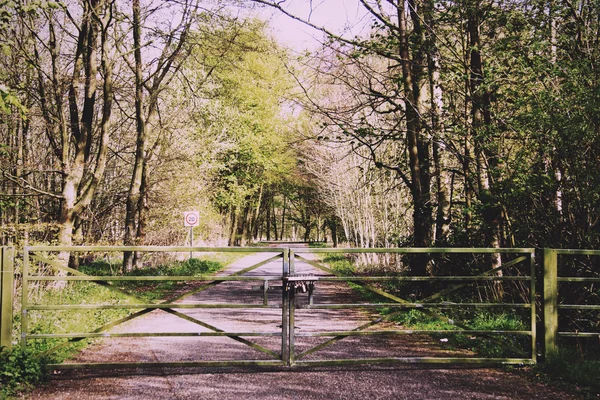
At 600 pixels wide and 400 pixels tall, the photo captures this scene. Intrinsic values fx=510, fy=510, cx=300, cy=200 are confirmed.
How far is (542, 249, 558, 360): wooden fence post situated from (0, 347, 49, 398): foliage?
20.0ft

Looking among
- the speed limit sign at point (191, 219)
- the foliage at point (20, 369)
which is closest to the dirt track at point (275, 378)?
the foliage at point (20, 369)

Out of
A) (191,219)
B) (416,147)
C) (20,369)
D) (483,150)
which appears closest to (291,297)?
(20,369)

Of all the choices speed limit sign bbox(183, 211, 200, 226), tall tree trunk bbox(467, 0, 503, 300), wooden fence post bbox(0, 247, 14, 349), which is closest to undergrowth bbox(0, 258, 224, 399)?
wooden fence post bbox(0, 247, 14, 349)

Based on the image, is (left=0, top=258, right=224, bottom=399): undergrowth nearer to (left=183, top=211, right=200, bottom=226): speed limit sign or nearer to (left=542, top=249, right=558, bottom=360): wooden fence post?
(left=183, top=211, right=200, bottom=226): speed limit sign

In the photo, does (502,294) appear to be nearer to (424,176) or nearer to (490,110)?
(490,110)

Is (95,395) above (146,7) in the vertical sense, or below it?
below

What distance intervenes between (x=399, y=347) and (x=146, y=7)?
539 inches

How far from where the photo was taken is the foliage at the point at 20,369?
5.40m

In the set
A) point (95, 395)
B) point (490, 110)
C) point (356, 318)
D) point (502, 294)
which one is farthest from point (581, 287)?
point (95, 395)

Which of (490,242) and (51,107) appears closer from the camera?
(490,242)

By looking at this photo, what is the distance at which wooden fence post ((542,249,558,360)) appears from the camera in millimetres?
6477

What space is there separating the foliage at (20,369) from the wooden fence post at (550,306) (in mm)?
6094

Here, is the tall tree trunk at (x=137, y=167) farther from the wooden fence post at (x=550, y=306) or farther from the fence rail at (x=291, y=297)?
the wooden fence post at (x=550, y=306)

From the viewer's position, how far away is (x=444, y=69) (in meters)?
10.6
